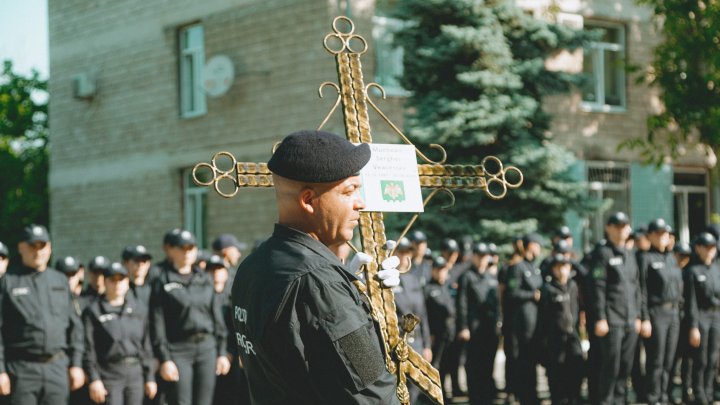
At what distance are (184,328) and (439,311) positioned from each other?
401 centimetres

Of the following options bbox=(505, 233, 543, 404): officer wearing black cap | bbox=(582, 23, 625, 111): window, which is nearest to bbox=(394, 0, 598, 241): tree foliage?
bbox=(505, 233, 543, 404): officer wearing black cap

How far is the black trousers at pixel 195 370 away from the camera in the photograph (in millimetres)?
8867

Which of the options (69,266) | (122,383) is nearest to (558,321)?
(122,383)

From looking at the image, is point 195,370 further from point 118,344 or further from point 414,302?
point 414,302

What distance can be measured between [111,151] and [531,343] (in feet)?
41.4

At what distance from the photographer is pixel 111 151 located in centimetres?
2120

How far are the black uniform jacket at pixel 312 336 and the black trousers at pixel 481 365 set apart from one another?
347 inches

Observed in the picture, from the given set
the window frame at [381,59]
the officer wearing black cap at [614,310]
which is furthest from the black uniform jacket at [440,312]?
the window frame at [381,59]

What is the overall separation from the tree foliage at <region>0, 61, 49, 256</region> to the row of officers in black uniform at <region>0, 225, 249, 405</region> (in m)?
17.0

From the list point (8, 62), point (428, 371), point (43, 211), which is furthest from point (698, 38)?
point (8, 62)

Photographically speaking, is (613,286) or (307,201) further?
(613,286)

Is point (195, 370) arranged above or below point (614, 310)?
below

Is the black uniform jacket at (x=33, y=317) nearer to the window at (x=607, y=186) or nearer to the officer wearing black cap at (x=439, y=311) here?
the officer wearing black cap at (x=439, y=311)

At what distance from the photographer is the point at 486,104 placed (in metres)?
14.5
